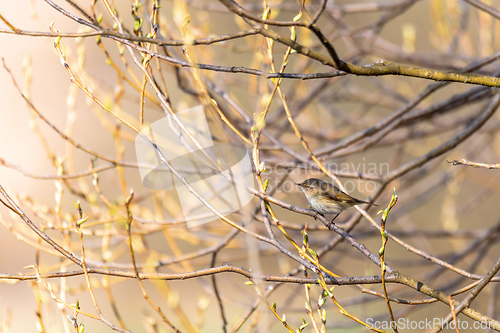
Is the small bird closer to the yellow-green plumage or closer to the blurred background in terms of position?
the yellow-green plumage

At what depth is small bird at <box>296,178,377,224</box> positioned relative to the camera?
4.30 meters

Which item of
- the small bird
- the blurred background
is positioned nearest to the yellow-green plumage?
the small bird

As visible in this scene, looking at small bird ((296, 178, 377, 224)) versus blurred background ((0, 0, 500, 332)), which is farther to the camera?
small bird ((296, 178, 377, 224))

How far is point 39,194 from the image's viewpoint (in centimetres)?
979

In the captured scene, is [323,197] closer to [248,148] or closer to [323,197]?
[323,197]

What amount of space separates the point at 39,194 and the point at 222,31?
197 inches

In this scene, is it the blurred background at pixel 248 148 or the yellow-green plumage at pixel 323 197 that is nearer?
the blurred background at pixel 248 148

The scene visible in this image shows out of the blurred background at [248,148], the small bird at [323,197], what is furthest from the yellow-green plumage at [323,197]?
the blurred background at [248,148]

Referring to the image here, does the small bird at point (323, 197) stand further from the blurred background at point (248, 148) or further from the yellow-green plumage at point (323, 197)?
the blurred background at point (248, 148)

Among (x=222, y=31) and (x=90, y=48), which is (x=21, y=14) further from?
(x=222, y=31)

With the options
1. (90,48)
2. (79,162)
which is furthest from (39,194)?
(90,48)

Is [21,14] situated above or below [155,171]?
above

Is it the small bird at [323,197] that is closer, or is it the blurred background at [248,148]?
the blurred background at [248,148]

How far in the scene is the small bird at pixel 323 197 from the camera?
4.30m
